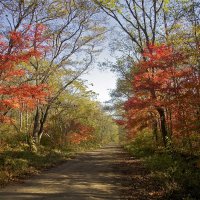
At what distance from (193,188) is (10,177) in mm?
7647

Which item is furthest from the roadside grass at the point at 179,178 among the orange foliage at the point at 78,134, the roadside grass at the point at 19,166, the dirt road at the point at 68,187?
the orange foliage at the point at 78,134

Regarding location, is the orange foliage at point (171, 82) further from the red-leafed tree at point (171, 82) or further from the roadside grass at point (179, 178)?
the roadside grass at point (179, 178)

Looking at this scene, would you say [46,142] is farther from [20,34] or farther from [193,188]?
[193,188]

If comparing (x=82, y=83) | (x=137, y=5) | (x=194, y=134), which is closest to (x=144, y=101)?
(x=194, y=134)

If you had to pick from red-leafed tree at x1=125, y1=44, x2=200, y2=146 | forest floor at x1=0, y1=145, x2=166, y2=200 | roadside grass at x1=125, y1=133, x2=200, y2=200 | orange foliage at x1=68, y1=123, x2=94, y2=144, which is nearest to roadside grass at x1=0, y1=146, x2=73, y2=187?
forest floor at x1=0, y1=145, x2=166, y2=200

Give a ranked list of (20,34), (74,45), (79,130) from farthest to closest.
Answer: (79,130) < (74,45) < (20,34)

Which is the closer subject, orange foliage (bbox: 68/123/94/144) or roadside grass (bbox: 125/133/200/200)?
roadside grass (bbox: 125/133/200/200)

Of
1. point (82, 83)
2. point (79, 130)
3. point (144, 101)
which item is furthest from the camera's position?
point (79, 130)

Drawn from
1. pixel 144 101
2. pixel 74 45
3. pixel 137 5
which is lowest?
pixel 144 101

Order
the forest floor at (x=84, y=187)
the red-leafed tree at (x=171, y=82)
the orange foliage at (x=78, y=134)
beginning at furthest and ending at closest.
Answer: the orange foliage at (x=78, y=134), the red-leafed tree at (x=171, y=82), the forest floor at (x=84, y=187)

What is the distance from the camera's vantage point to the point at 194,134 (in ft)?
53.8

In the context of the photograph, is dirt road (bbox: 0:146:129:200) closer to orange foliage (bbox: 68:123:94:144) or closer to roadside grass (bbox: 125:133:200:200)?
roadside grass (bbox: 125:133:200:200)

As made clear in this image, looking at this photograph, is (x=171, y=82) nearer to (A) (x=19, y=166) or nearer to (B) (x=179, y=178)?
(B) (x=179, y=178)

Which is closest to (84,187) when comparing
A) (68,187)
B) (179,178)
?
(68,187)
